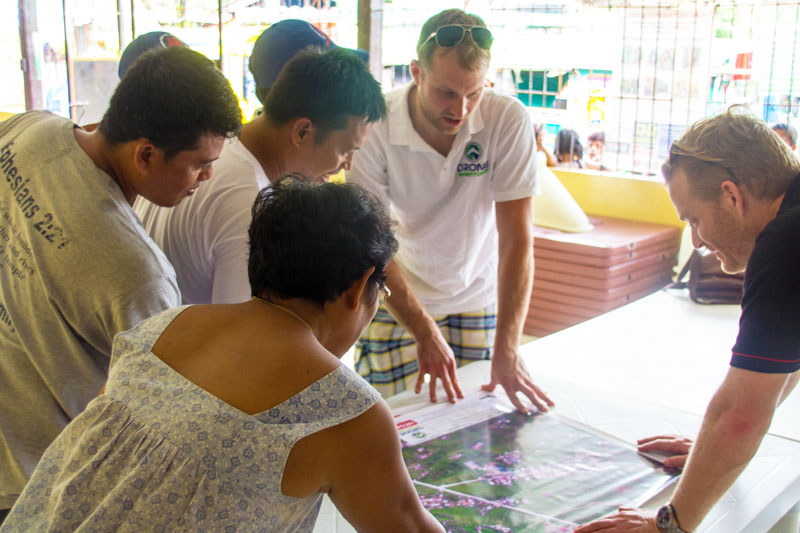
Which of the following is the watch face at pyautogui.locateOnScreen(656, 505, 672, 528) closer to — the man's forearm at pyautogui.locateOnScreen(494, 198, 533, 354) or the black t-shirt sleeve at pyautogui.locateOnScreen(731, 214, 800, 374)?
the black t-shirt sleeve at pyautogui.locateOnScreen(731, 214, 800, 374)

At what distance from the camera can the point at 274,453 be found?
3.25ft

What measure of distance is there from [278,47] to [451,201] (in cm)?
67

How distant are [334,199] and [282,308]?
17 cm

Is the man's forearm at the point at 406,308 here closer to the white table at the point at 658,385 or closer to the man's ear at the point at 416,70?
the white table at the point at 658,385

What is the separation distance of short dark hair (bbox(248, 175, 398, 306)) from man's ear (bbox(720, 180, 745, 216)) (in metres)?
0.73

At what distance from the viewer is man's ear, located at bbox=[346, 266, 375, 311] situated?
1.14 metres

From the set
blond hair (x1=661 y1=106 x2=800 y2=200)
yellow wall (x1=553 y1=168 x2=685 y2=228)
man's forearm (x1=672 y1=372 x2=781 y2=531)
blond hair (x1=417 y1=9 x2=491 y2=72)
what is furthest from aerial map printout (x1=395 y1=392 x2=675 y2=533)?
yellow wall (x1=553 y1=168 x2=685 y2=228)

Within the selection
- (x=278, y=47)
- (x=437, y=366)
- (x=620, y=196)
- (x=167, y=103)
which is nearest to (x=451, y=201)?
(x=437, y=366)

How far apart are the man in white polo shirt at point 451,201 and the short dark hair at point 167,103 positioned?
2.99ft

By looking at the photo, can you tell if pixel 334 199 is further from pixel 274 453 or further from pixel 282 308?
pixel 274 453

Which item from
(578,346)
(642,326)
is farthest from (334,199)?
(642,326)

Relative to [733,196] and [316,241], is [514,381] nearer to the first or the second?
[733,196]

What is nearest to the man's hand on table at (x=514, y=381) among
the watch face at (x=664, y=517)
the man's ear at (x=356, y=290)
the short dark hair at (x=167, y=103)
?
the watch face at (x=664, y=517)

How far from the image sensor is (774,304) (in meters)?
1.31
